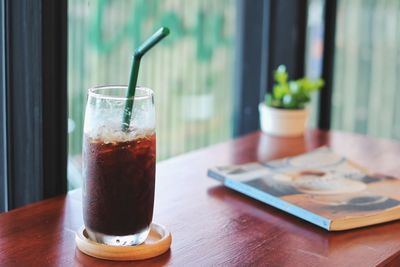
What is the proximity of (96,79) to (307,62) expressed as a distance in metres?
0.79

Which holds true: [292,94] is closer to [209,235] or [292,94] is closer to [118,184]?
[209,235]

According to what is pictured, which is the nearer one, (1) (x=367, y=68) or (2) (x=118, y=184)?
(2) (x=118, y=184)

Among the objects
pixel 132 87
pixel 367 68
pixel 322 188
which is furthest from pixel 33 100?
pixel 367 68

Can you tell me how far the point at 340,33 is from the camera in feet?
7.27

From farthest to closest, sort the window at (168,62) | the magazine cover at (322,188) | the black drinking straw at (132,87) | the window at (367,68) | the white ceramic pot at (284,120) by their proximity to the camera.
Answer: the window at (367,68) → the white ceramic pot at (284,120) → the window at (168,62) → the magazine cover at (322,188) → the black drinking straw at (132,87)

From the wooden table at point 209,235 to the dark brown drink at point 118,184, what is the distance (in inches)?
2.2

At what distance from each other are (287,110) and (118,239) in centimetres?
84

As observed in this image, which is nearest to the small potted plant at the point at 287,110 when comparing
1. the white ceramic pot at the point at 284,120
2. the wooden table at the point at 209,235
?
the white ceramic pot at the point at 284,120

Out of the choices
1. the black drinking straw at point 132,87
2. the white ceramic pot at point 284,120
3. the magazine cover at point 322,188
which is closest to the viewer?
the black drinking straw at point 132,87

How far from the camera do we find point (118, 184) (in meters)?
0.93

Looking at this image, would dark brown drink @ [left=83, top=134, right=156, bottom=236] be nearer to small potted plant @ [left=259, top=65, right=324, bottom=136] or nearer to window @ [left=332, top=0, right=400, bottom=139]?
small potted plant @ [left=259, top=65, right=324, bottom=136]

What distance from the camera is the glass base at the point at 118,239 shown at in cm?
Answer: 96

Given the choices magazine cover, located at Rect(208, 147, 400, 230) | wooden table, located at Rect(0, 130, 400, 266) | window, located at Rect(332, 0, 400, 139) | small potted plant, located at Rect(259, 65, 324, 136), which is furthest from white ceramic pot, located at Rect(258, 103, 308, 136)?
window, located at Rect(332, 0, 400, 139)

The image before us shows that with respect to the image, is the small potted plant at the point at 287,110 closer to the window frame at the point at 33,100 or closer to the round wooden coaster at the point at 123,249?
the window frame at the point at 33,100
